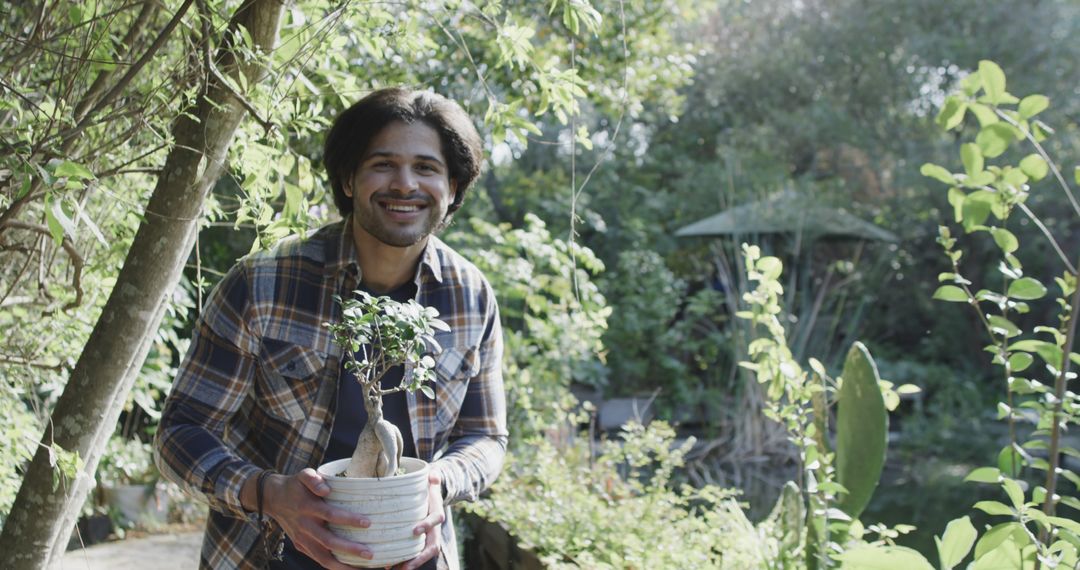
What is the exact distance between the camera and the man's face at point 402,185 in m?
1.49

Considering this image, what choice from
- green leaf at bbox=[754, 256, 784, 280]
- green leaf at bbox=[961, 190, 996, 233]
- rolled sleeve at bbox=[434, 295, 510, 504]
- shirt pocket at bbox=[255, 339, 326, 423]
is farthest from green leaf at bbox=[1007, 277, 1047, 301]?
shirt pocket at bbox=[255, 339, 326, 423]

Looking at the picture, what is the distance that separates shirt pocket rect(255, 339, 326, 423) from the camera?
148 centimetres

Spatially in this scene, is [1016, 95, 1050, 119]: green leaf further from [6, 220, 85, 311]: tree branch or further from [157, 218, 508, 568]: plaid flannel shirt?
[6, 220, 85, 311]: tree branch

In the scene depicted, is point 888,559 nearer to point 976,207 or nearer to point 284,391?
point 976,207

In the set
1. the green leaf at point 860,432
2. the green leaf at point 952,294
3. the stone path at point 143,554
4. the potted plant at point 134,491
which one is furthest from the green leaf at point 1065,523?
the potted plant at point 134,491

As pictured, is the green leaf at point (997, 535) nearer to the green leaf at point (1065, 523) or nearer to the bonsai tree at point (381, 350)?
the green leaf at point (1065, 523)

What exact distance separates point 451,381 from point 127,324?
1.69ft

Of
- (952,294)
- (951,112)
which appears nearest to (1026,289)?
(952,294)

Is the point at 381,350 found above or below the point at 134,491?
Result: above

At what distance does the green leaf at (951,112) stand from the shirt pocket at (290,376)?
36.6 inches

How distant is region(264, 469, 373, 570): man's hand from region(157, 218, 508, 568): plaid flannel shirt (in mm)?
119

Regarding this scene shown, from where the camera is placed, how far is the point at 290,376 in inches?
58.6

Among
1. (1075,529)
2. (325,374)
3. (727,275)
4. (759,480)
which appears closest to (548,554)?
(325,374)

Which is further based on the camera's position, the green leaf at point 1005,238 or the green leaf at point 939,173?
the green leaf at point 1005,238
